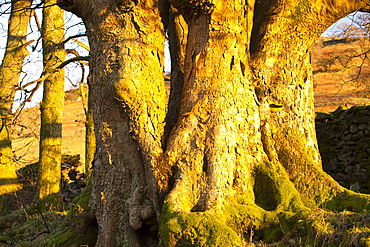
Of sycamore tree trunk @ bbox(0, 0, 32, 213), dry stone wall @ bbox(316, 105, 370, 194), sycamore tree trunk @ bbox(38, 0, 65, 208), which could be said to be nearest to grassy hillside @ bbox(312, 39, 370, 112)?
dry stone wall @ bbox(316, 105, 370, 194)

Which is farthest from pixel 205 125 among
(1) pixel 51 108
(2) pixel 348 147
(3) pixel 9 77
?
(3) pixel 9 77

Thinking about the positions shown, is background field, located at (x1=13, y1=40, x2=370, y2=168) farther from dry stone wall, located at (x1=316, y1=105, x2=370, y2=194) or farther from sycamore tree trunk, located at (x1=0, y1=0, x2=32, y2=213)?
dry stone wall, located at (x1=316, y1=105, x2=370, y2=194)

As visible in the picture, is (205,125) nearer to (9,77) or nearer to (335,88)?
(9,77)

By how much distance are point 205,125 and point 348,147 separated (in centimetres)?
677

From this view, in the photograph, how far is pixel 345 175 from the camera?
9.45 meters

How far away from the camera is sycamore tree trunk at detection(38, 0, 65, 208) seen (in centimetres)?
948

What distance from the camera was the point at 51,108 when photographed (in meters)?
→ 9.64

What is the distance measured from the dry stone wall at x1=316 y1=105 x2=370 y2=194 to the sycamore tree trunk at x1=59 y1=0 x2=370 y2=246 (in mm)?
4974

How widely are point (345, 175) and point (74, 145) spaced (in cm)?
2023

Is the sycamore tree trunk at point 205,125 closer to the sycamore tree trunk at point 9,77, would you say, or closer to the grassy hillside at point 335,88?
the sycamore tree trunk at point 9,77

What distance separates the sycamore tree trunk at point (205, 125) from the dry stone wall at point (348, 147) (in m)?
4.97

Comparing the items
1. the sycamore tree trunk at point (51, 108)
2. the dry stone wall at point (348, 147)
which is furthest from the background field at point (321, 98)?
the sycamore tree trunk at point (51, 108)

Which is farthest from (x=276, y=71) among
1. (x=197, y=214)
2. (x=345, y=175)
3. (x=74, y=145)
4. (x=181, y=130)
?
(x=74, y=145)

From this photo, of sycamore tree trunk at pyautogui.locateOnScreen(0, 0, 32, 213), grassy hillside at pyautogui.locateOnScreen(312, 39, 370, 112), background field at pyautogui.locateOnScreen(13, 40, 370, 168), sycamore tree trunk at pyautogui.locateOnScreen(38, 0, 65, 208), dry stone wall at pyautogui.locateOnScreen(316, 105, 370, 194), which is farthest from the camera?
grassy hillside at pyautogui.locateOnScreen(312, 39, 370, 112)
